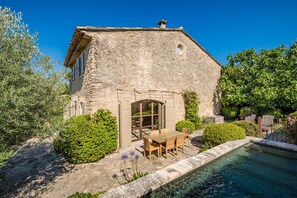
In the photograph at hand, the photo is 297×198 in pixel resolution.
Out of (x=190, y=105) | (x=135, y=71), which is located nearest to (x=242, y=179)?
(x=190, y=105)

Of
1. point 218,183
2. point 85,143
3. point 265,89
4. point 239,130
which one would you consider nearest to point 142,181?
point 218,183

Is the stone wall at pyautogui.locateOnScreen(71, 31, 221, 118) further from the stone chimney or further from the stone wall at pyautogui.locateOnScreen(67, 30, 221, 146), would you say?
the stone chimney

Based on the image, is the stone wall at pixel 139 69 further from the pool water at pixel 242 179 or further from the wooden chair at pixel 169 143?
the pool water at pixel 242 179

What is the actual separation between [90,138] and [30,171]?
8.06ft

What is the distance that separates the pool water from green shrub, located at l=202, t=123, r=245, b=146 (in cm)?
107

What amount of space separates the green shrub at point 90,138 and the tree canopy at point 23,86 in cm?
176

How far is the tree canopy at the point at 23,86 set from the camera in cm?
318

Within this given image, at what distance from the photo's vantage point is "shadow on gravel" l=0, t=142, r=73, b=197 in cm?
484

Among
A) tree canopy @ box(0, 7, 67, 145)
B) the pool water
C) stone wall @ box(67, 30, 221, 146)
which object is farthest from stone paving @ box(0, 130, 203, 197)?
stone wall @ box(67, 30, 221, 146)

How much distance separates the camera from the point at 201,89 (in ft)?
42.3

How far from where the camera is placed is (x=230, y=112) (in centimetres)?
1414

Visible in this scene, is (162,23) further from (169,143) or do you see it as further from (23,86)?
(23,86)

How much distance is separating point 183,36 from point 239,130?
24.5ft

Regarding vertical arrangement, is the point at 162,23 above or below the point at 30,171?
above
